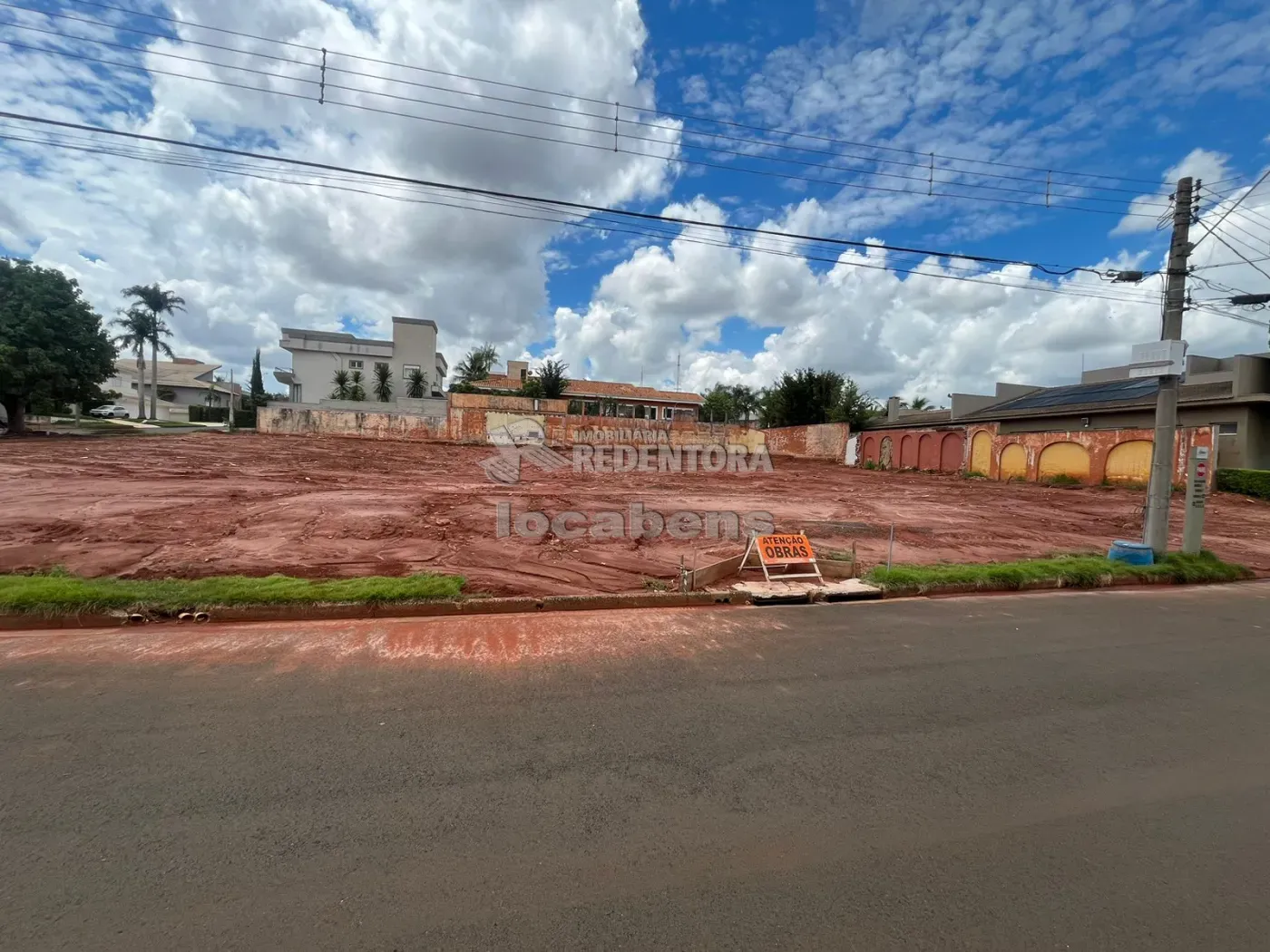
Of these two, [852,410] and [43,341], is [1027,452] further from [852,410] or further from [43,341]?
[43,341]

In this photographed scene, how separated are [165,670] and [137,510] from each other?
8368 millimetres

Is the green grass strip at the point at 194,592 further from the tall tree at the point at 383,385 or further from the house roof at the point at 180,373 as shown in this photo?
the house roof at the point at 180,373

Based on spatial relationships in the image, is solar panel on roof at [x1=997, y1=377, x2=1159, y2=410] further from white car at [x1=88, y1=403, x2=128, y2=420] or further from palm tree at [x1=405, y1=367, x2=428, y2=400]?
white car at [x1=88, y1=403, x2=128, y2=420]

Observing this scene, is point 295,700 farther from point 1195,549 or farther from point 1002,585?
point 1195,549

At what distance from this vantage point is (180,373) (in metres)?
70.0

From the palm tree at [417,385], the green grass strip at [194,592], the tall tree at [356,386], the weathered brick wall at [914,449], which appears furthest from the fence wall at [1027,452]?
the tall tree at [356,386]

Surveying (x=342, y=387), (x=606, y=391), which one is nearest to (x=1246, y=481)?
(x=606, y=391)

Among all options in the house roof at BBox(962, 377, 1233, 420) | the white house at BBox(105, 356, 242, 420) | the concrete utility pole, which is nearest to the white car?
the white house at BBox(105, 356, 242, 420)

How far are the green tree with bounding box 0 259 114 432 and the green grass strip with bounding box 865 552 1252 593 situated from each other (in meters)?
36.7

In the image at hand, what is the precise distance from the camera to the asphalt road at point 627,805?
2.09 meters

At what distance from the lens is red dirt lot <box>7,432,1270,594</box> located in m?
7.55

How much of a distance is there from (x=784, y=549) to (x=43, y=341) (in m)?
36.7

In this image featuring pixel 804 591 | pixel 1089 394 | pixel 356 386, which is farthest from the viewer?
pixel 356 386

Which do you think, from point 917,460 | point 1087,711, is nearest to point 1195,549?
point 1087,711
